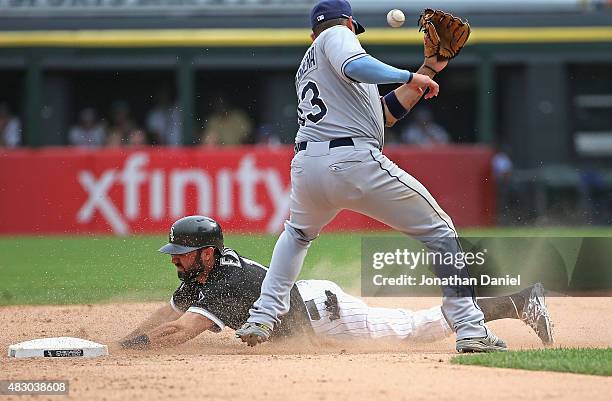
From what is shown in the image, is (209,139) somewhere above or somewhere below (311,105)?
below

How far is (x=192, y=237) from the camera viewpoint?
6402mm

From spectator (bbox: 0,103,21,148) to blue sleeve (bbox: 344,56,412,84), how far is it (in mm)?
13298

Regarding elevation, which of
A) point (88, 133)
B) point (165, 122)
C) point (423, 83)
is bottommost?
point (88, 133)

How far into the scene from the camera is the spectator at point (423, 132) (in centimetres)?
1878

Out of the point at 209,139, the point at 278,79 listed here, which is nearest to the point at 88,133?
the point at 209,139

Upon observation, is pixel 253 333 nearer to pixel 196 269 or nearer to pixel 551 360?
pixel 196 269

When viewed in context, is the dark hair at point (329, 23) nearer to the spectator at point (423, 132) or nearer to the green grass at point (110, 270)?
the green grass at point (110, 270)

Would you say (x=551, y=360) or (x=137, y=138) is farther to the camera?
(x=137, y=138)

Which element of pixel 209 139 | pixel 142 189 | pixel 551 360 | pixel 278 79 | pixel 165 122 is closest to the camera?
pixel 551 360

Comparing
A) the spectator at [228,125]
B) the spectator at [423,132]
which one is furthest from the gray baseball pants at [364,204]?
the spectator at [423,132]

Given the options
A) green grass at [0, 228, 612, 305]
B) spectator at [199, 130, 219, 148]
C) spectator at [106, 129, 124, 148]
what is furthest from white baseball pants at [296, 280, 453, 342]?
spectator at [106, 129, 124, 148]

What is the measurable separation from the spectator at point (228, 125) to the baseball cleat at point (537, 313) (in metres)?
11.0

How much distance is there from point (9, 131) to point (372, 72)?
1365cm

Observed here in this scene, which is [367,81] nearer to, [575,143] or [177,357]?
[177,357]
